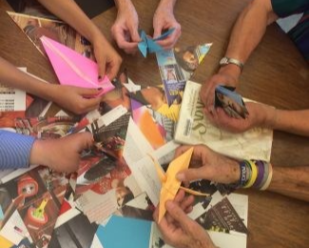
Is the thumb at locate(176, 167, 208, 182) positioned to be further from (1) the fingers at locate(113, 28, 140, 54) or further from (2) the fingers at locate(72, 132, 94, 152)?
(1) the fingers at locate(113, 28, 140, 54)

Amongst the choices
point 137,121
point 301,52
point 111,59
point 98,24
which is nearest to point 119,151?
point 137,121

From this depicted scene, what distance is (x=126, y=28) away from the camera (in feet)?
3.24

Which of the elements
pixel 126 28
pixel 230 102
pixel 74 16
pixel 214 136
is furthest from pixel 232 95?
pixel 74 16

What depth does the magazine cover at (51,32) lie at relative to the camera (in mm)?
970

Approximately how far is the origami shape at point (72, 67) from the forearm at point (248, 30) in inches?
12.9

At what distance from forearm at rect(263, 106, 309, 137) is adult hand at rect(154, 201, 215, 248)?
0.31m

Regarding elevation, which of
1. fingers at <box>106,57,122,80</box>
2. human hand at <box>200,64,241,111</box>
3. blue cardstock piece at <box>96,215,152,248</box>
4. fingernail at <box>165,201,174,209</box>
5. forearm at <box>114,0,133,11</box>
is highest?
forearm at <box>114,0,133,11</box>

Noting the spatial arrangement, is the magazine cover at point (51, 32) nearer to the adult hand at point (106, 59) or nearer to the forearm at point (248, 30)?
the adult hand at point (106, 59)

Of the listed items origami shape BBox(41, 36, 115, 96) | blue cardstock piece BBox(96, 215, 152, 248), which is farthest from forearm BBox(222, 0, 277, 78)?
blue cardstock piece BBox(96, 215, 152, 248)

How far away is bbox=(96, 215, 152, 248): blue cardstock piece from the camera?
84 centimetres

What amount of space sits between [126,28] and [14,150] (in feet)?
1.35

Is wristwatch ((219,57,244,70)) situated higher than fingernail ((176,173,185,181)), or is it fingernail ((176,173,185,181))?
wristwatch ((219,57,244,70))

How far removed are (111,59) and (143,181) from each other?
1.03ft

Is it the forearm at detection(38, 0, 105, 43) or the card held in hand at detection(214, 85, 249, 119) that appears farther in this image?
the forearm at detection(38, 0, 105, 43)
